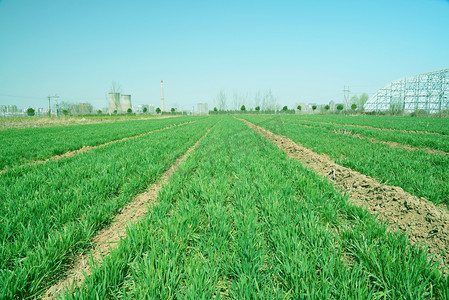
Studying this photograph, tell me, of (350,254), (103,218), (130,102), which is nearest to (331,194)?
(350,254)

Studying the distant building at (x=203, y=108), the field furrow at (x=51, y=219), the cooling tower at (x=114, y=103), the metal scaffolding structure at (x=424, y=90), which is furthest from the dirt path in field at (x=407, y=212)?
the distant building at (x=203, y=108)

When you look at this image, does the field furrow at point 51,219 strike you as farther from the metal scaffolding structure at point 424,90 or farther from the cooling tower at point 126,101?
the cooling tower at point 126,101

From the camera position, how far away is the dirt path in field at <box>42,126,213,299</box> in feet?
5.58

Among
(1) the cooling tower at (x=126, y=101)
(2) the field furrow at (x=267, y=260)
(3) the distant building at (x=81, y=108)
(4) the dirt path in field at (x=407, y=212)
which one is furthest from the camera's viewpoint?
(1) the cooling tower at (x=126, y=101)


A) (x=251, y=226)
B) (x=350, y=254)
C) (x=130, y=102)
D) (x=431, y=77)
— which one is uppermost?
(x=431, y=77)

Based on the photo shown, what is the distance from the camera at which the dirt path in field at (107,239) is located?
170cm

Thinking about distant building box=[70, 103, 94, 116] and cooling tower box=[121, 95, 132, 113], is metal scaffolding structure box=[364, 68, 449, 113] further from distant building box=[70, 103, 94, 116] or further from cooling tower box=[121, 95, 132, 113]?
distant building box=[70, 103, 94, 116]

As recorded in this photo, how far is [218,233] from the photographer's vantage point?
6.97ft

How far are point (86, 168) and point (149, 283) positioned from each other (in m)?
4.40

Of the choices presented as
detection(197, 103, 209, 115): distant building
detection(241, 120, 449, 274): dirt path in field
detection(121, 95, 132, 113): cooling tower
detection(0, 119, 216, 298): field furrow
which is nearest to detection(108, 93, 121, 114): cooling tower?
detection(121, 95, 132, 113): cooling tower

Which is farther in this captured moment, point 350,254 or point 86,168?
point 86,168

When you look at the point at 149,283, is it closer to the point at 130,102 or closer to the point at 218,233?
the point at 218,233

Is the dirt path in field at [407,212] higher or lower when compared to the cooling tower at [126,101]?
lower

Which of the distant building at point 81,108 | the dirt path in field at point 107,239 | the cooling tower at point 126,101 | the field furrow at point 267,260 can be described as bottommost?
the dirt path in field at point 107,239
